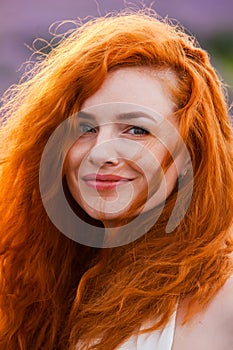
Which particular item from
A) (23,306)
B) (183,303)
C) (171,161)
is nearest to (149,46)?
(171,161)

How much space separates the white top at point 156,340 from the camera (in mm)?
1274

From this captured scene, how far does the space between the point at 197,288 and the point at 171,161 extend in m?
0.24

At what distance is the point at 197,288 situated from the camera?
130cm

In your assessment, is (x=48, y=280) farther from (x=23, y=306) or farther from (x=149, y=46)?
(x=149, y=46)

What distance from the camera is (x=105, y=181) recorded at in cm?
136

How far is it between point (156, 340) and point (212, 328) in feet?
0.34

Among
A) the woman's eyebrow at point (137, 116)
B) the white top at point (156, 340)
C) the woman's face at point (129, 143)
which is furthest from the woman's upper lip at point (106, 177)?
the white top at point (156, 340)

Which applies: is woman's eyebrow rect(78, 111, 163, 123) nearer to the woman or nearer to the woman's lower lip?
the woman

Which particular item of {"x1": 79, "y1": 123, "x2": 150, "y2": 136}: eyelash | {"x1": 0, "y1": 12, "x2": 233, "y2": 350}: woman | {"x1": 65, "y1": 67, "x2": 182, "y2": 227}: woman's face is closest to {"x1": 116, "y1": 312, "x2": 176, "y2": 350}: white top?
{"x1": 0, "y1": 12, "x2": 233, "y2": 350}: woman

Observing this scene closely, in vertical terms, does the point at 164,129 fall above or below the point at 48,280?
above

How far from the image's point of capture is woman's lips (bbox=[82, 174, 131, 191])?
1356 mm

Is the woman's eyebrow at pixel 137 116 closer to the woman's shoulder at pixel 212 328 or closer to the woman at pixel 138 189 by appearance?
the woman at pixel 138 189

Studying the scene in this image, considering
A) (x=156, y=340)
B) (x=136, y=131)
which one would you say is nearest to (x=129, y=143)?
(x=136, y=131)

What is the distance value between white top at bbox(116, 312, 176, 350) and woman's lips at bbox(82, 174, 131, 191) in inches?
10.4
